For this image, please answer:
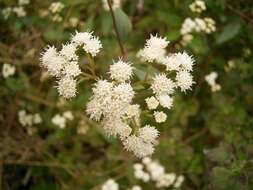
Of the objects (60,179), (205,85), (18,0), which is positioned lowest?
(60,179)

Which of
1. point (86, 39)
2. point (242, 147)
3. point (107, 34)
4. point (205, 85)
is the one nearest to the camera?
point (86, 39)

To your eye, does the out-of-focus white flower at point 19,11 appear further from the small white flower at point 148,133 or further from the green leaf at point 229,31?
the small white flower at point 148,133

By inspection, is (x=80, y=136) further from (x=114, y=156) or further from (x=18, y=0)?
(x=18, y=0)

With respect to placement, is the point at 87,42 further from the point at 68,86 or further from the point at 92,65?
the point at 68,86

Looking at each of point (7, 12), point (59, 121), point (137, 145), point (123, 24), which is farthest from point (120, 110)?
point (7, 12)

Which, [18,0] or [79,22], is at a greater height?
[18,0]

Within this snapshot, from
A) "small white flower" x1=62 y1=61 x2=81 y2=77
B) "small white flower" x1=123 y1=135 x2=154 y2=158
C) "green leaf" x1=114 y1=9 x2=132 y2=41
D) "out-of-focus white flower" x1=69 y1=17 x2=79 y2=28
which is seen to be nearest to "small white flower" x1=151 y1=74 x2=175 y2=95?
"small white flower" x1=123 y1=135 x2=154 y2=158

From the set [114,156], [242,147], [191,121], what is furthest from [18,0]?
[242,147]
